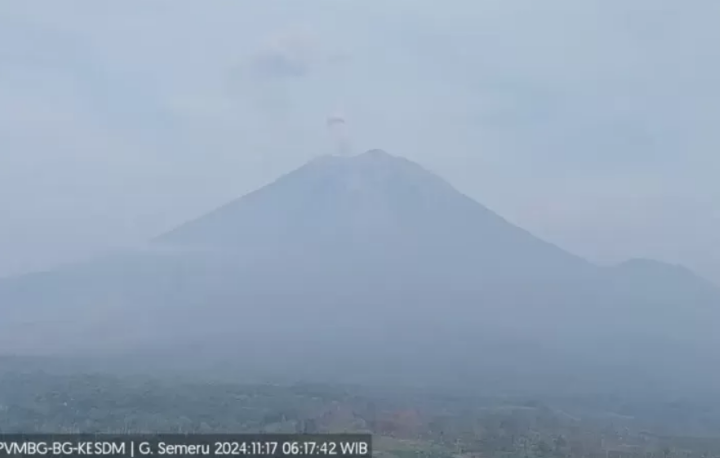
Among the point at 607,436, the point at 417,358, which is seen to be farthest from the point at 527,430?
the point at 417,358

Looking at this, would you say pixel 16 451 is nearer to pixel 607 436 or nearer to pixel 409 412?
pixel 409 412

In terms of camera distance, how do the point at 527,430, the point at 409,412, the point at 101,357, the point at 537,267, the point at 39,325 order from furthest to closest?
the point at 537,267 < the point at 39,325 < the point at 101,357 < the point at 409,412 < the point at 527,430

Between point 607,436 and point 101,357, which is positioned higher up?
point 101,357

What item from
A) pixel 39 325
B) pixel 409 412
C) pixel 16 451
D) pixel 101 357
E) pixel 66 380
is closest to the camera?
pixel 16 451

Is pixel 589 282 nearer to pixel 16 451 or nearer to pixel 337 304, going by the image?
pixel 337 304

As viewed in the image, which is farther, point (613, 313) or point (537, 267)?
point (537, 267)

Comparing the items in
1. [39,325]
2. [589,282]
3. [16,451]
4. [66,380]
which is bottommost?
[16,451]

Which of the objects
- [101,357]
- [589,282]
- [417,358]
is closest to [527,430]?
[417,358]
